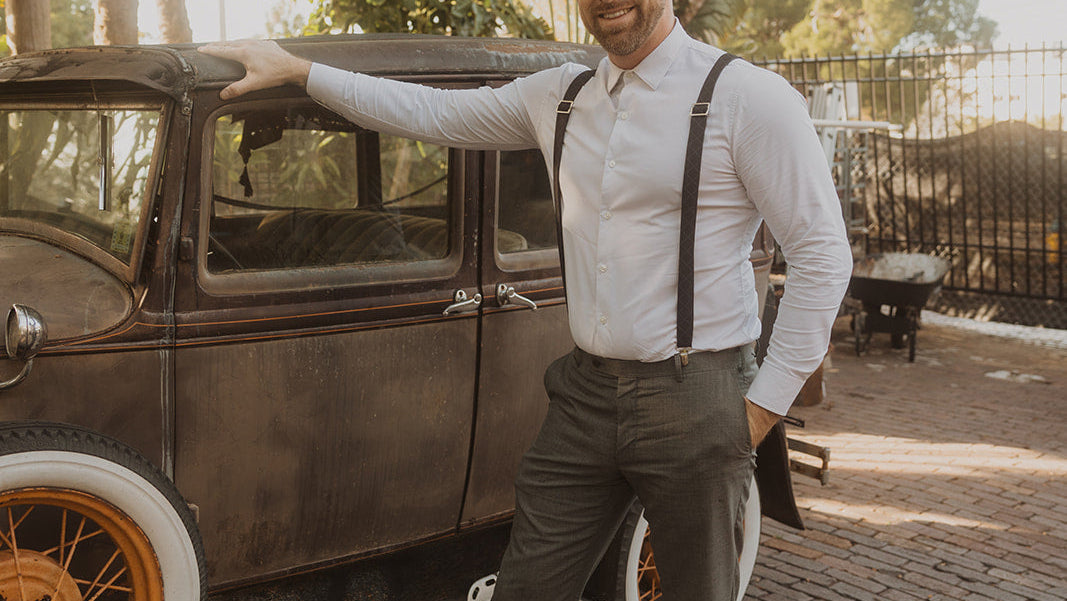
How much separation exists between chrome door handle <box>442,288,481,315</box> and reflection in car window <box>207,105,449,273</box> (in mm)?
142

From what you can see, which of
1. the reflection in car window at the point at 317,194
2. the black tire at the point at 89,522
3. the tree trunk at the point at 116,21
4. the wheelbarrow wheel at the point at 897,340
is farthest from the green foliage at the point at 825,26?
the black tire at the point at 89,522

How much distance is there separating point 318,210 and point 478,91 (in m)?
0.64

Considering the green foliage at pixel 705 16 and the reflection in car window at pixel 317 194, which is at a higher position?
the green foliage at pixel 705 16

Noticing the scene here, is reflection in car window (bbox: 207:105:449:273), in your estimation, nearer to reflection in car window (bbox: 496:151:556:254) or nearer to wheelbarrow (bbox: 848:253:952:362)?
reflection in car window (bbox: 496:151:556:254)

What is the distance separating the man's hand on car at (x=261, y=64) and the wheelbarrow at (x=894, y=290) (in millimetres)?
7060

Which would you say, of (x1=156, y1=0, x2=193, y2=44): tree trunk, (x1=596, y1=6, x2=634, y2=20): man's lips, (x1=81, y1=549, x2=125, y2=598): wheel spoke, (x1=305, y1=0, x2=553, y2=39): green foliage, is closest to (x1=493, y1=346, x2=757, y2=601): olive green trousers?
(x1=596, y1=6, x2=634, y2=20): man's lips

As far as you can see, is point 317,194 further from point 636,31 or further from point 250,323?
point 636,31

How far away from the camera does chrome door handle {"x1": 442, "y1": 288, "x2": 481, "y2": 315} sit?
119 inches

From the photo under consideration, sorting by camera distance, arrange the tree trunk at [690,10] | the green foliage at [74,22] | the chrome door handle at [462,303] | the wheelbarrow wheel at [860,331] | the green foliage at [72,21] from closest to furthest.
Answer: the chrome door handle at [462,303] → the wheelbarrow wheel at [860,331] → the tree trunk at [690,10] → the green foliage at [72,21] → the green foliage at [74,22]

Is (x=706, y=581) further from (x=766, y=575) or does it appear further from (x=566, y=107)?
(x=766, y=575)

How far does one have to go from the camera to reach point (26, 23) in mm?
5312

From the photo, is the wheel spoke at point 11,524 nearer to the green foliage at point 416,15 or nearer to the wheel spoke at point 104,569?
the wheel spoke at point 104,569

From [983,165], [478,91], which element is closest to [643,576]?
[478,91]

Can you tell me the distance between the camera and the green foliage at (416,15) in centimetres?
697
